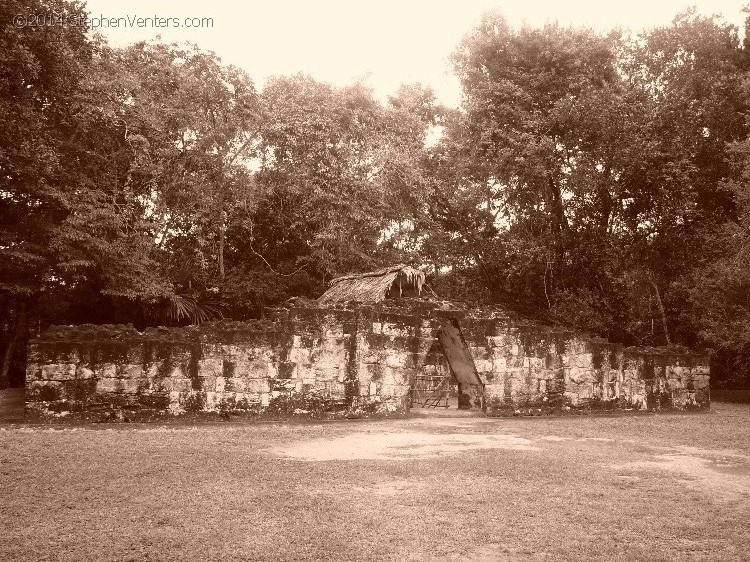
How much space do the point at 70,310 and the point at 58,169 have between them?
4.84 meters

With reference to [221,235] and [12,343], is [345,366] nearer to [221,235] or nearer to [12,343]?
[221,235]

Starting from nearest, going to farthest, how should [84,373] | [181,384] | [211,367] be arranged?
[84,373], [181,384], [211,367]

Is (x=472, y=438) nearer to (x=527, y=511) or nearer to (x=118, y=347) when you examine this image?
(x=527, y=511)

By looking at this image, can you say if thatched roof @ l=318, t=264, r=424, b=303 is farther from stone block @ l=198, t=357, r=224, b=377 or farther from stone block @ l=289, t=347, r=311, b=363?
stone block @ l=198, t=357, r=224, b=377

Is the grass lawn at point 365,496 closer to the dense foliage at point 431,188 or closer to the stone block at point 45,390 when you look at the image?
the stone block at point 45,390

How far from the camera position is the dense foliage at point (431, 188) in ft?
50.7

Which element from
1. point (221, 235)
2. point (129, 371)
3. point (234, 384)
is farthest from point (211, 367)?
point (221, 235)

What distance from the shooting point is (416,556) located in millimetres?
4141

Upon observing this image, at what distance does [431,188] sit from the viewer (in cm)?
2091

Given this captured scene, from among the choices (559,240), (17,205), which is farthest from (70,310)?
(559,240)

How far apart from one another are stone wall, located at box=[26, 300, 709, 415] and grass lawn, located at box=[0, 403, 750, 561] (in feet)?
3.63

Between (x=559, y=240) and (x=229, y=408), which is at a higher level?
(x=559, y=240)

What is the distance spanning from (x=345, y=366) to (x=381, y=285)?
12.5 feet

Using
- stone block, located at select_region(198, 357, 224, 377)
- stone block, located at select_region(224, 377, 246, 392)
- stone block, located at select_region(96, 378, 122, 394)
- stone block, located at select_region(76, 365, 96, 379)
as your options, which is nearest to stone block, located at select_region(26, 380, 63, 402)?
stone block, located at select_region(76, 365, 96, 379)
